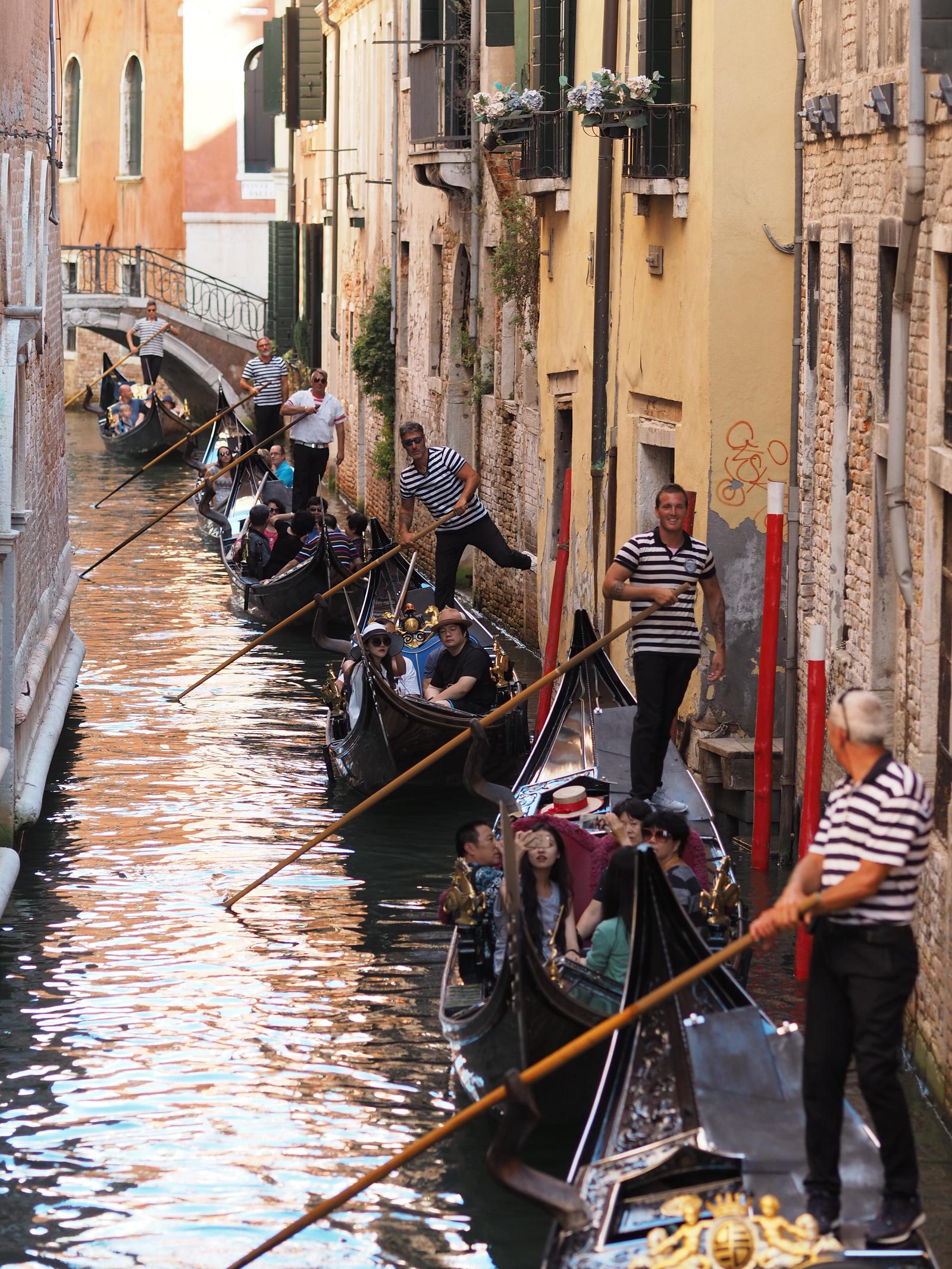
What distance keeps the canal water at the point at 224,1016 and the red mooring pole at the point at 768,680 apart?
84 cm

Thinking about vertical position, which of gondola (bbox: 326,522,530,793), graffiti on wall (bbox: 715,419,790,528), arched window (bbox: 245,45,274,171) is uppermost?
arched window (bbox: 245,45,274,171)

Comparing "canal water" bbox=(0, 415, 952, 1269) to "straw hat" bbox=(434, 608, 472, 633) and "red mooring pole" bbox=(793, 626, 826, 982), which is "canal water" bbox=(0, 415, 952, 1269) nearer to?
"red mooring pole" bbox=(793, 626, 826, 982)

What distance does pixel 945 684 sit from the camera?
5.58 meters

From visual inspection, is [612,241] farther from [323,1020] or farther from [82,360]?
[82,360]

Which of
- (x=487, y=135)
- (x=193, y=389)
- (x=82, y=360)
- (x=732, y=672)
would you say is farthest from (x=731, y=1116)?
(x=82, y=360)

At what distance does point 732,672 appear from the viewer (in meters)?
8.38

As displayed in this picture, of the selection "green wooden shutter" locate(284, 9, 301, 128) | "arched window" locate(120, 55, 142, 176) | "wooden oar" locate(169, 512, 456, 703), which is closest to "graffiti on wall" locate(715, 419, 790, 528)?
"wooden oar" locate(169, 512, 456, 703)

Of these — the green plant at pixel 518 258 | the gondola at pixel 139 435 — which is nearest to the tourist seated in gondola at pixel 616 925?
the green plant at pixel 518 258

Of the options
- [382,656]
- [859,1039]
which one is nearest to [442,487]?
[382,656]

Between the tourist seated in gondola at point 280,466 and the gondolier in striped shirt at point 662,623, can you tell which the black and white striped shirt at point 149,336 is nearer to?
the tourist seated in gondola at point 280,466

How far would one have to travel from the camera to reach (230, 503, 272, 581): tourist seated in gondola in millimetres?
14125

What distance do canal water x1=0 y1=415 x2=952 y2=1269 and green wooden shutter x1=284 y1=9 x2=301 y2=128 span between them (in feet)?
43.2

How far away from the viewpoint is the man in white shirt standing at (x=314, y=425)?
15.5 meters

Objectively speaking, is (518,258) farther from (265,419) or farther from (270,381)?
(265,419)
